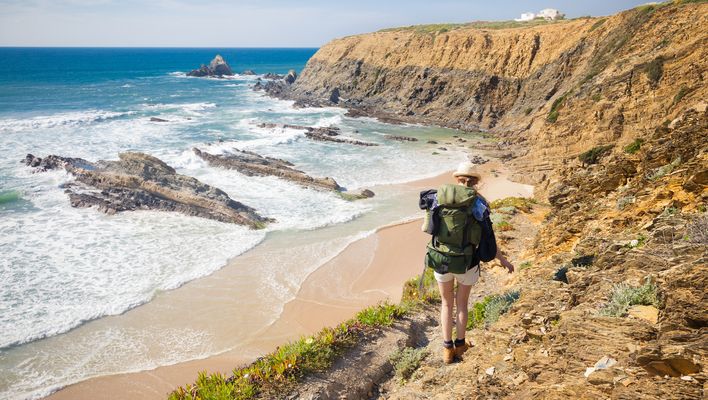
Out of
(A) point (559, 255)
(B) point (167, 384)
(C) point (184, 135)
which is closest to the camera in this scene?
(A) point (559, 255)

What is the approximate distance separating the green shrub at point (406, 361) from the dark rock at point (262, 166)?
18.8m

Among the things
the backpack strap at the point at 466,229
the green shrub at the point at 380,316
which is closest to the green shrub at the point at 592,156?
the green shrub at the point at 380,316

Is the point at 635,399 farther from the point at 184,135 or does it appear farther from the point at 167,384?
the point at 184,135

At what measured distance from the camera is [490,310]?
21.6ft

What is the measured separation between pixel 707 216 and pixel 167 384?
1023 centimetres

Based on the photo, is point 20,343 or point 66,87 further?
point 66,87

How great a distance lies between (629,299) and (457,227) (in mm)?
1763

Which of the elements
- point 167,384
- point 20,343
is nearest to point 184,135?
point 20,343

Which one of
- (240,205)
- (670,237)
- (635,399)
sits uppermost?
(670,237)

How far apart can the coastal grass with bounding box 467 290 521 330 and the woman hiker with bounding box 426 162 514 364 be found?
1076 mm

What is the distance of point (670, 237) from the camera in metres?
5.22

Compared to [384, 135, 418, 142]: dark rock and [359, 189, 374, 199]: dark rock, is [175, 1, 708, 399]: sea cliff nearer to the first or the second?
[359, 189, 374, 199]: dark rock

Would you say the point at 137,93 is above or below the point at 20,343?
above

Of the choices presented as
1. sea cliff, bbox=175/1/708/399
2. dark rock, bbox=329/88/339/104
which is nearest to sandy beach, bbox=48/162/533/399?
sea cliff, bbox=175/1/708/399
